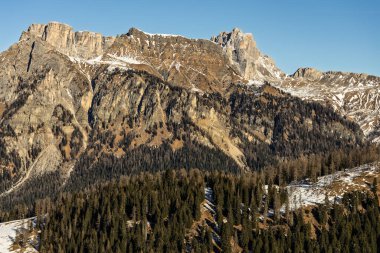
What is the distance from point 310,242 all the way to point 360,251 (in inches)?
814

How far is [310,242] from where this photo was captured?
193875mm

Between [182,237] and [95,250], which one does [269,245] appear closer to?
[182,237]

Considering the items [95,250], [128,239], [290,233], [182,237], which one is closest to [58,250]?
[95,250]

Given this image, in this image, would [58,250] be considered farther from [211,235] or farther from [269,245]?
[269,245]

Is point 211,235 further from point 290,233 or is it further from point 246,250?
point 290,233

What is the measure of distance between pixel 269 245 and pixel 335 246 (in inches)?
1033

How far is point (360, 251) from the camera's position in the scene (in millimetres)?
195750

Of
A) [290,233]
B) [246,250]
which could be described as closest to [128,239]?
[246,250]

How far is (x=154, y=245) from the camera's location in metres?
196

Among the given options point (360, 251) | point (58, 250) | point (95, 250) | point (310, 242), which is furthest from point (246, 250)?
point (58, 250)

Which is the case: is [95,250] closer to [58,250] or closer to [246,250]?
[58,250]

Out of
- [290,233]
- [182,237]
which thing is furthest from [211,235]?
[290,233]

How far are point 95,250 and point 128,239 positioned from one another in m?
13.7

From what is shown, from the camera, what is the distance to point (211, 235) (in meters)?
198
